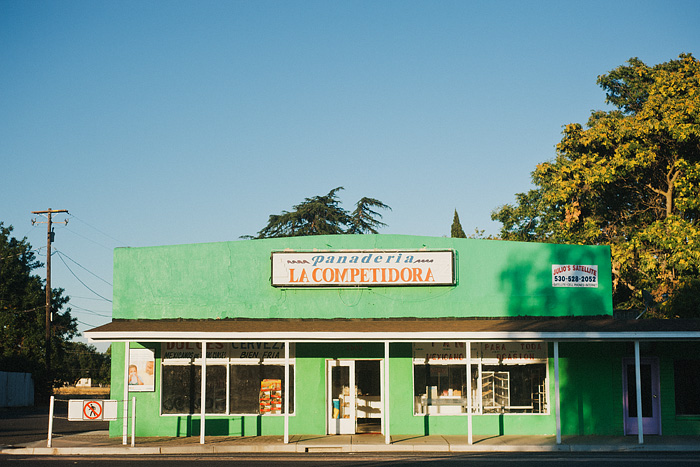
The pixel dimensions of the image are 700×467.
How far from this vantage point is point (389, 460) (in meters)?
16.1

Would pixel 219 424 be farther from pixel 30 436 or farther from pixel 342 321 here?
pixel 30 436

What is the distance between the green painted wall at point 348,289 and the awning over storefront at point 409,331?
1121 mm

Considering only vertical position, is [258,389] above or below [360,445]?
above

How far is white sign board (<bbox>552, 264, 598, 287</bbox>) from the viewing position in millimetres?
21500

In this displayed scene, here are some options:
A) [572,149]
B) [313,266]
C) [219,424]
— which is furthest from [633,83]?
[219,424]

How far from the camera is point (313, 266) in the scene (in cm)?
2152

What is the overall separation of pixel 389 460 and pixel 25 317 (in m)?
40.8

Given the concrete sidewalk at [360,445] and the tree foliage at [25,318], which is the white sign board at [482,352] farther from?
the tree foliage at [25,318]

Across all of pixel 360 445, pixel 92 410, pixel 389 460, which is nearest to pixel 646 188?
pixel 360 445

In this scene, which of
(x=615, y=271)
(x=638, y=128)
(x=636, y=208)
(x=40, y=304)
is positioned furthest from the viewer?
(x=40, y=304)

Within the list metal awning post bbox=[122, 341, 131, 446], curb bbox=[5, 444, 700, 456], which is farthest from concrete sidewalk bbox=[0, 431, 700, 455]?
metal awning post bbox=[122, 341, 131, 446]

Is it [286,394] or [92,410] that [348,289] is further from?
[92,410]

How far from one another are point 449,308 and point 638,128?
13288mm

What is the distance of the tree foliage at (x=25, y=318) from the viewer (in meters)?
46.3
